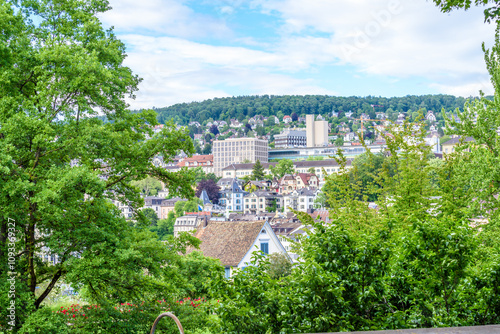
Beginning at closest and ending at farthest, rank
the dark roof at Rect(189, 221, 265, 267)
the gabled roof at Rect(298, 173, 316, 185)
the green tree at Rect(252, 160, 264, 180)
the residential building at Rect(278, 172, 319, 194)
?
1. the dark roof at Rect(189, 221, 265, 267)
2. the residential building at Rect(278, 172, 319, 194)
3. the gabled roof at Rect(298, 173, 316, 185)
4. the green tree at Rect(252, 160, 264, 180)

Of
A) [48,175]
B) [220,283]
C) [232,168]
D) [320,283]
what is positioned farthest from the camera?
[232,168]

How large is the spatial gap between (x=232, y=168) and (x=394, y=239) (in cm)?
18841

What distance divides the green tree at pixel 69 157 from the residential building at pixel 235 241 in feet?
74.7

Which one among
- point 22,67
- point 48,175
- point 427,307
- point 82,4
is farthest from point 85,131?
point 427,307

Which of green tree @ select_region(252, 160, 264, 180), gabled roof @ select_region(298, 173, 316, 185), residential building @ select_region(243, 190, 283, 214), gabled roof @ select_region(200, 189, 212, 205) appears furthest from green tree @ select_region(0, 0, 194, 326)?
green tree @ select_region(252, 160, 264, 180)

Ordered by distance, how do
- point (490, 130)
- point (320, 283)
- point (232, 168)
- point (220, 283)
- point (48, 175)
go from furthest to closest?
1. point (232, 168)
2. point (490, 130)
3. point (48, 175)
4. point (220, 283)
5. point (320, 283)

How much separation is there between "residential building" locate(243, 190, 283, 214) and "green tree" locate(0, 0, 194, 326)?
5314 inches

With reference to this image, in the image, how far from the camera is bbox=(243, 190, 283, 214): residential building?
148000mm

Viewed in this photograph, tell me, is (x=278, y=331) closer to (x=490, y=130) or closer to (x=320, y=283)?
(x=320, y=283)

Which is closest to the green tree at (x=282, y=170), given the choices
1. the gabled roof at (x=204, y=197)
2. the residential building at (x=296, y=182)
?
the residential building at (x=296, y=182)

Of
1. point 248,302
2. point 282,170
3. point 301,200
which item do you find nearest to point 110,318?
point 248,302

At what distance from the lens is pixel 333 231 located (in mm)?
5660

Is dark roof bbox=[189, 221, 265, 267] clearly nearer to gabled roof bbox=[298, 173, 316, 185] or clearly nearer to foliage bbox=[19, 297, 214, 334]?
foliage bbox=[19, 297, 214, 334]

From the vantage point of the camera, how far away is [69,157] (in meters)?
10.9
